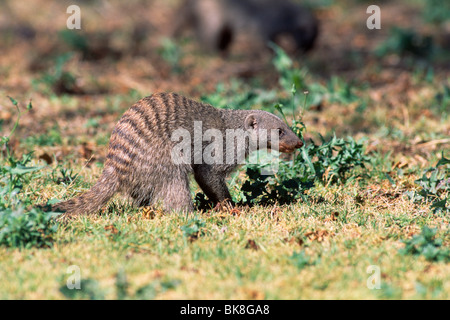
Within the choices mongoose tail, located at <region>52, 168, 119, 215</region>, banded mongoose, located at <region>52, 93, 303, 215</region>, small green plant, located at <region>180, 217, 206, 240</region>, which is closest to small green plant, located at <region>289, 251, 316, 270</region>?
small green plant, located at <region>180, 217, 206, 240</region>

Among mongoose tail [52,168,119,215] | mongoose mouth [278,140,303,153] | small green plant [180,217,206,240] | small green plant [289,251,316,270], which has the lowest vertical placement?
small green plant [289,251,316,270]

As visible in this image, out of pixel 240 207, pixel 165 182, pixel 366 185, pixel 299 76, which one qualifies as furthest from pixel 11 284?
pixel 299 76

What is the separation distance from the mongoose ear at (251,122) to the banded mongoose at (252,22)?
5.69 metres

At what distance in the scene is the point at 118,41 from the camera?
1071 centimetres

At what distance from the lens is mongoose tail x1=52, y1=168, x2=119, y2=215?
3963 mm

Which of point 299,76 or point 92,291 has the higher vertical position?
point 299,76

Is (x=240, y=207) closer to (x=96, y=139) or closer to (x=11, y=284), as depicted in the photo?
(x=11, y=284)

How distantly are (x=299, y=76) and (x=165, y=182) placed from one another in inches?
145

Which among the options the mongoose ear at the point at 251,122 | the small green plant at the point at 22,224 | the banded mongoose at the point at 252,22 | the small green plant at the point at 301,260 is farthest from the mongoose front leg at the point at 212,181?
the banded mongoose at the point at 252,22

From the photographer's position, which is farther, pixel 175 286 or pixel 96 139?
pixel 96 139

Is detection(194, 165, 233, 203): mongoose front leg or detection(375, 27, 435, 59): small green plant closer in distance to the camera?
detection(194, 165, 233, 203): mongoose front leg

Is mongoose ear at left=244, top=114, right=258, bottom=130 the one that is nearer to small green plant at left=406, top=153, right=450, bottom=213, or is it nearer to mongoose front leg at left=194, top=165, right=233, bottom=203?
mongoose front leg at left=194, top=165, right=233, bottom=203

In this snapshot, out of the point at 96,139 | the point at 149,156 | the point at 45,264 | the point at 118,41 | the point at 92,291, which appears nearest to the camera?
the point at 92,291

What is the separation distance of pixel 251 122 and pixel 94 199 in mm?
1497
